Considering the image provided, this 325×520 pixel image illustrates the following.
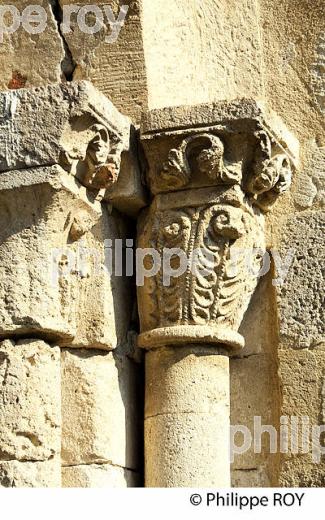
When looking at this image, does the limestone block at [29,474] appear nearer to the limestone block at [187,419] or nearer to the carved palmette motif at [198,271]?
the limestone block at [187,419]

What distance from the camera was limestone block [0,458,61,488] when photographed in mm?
6172

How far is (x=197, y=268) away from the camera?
21.6 ft

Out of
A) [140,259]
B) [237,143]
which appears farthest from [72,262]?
[237,143]

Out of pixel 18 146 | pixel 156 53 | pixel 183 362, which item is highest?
pixel 156 53

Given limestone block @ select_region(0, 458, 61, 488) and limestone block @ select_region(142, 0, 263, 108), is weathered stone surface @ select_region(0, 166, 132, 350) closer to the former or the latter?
limestone block @ select_region(0, 458, 61, 488)

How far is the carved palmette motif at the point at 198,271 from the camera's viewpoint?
658cm

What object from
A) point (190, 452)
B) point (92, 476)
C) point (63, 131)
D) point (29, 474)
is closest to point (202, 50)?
point (63, 131)

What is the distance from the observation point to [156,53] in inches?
267

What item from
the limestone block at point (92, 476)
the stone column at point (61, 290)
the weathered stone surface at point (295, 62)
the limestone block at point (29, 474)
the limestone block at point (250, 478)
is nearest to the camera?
the limestone block at point (29, 474)

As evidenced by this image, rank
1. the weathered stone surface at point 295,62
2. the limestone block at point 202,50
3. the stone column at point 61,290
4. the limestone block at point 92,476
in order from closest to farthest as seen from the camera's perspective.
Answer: the stone column at point 61,290 < the limestone block at point 92,476 < the limestone block at point 202,50 < the weathered stone surface at point 295,62

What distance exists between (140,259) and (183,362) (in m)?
0.43

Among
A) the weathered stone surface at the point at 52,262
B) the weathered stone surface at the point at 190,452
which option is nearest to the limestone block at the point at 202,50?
the weathered stone surface at the point at 52,262

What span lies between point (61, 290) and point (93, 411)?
18.2 inches

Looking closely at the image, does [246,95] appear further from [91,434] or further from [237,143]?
[91,434]
